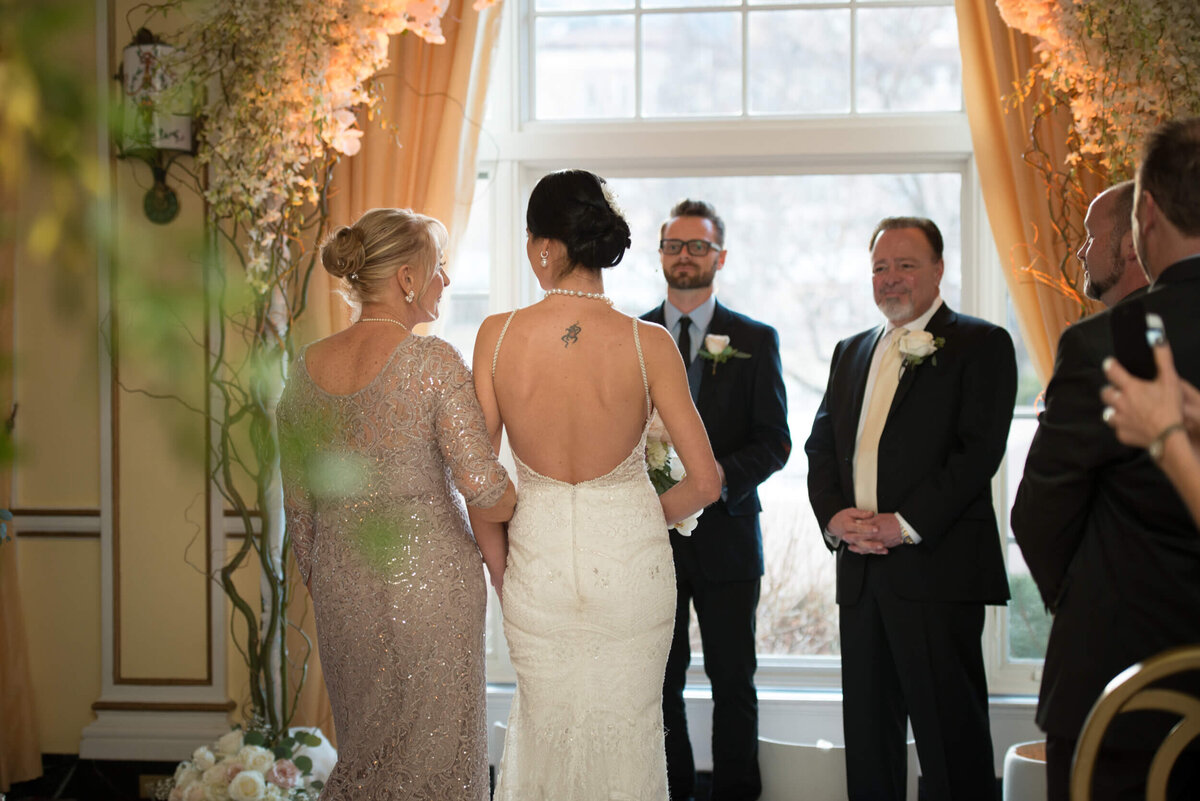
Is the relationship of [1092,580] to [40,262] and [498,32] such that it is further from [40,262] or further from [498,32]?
[498,32]

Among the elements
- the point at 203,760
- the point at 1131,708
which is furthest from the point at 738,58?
the point at 1131,708

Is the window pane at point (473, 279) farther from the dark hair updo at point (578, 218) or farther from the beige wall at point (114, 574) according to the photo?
the dark hair updo at point (578, 218)

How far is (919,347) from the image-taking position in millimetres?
3111

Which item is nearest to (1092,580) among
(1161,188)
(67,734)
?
(1161,188)

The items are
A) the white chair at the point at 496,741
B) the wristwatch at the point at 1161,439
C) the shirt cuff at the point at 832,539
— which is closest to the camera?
the wristwatch at the point at 1161,439

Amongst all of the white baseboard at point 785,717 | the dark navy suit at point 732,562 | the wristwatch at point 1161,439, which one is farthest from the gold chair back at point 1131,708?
the white baseboard at point 785,717

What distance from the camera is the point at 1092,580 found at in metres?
1.87

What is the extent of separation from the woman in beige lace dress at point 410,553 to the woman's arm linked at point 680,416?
0.42 m

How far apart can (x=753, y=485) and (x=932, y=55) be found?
1.93 meters

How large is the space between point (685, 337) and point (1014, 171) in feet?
4.41

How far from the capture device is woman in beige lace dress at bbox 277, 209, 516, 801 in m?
2.45

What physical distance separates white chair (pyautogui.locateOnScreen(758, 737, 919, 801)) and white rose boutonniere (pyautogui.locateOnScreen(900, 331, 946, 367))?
4.45 ft

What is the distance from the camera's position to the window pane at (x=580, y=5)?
4.27m

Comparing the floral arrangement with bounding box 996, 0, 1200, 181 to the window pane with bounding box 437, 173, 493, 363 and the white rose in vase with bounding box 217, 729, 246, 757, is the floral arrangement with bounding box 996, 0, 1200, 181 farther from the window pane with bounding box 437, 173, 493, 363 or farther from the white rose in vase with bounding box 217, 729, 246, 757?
the white rose in vase with bounding box 217, 729, 246, 757
